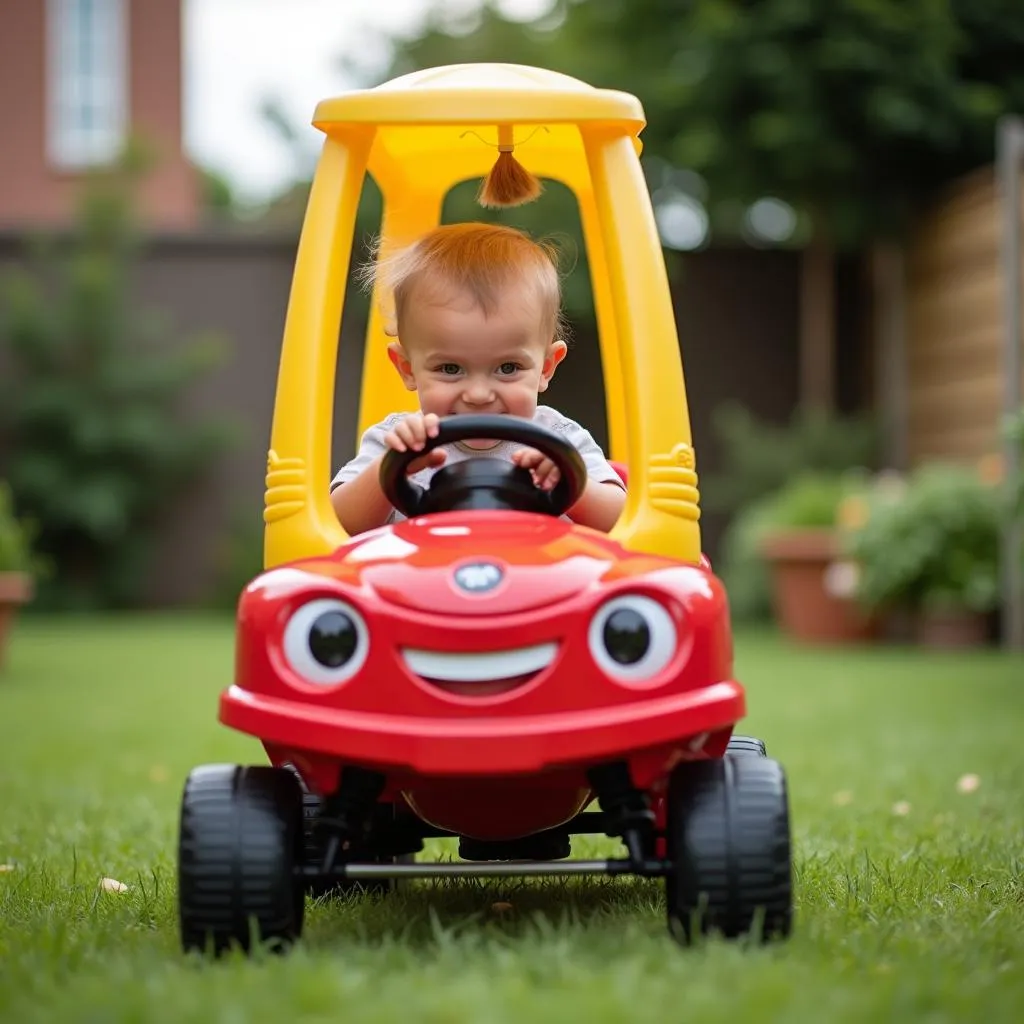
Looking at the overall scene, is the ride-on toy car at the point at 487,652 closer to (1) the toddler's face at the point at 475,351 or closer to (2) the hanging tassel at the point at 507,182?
(1) the toddler's face at the point at 475,351

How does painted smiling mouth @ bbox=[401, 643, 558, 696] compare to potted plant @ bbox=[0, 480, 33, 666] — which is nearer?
painted smiling mouth @ bbox=[401, 643, 558, 696]

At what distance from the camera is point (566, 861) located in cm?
210

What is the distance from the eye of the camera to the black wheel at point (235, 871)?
6.70 ft

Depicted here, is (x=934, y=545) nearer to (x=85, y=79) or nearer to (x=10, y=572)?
(x=10, y=572)

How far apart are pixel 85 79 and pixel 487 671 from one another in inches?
499

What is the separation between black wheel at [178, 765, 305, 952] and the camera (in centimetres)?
204

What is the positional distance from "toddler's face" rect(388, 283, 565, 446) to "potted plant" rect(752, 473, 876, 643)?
5677 millimetres

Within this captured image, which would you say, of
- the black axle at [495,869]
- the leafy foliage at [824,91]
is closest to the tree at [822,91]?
the leafy foliage at [824,91]

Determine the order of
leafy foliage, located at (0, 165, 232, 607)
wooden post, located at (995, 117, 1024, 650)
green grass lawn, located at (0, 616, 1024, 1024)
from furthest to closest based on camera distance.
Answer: leafy foliage, located at (0, 165, 232, 607) → wooden post, located at (995, 117, 1024, 650) → green grass lawn, located at (0, 616, 1024, 1024)

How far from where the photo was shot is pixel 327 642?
2031mm

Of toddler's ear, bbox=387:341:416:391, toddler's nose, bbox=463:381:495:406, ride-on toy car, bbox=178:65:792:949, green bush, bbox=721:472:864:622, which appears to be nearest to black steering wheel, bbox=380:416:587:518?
ride-on toy car, bbox=178:65:792:949

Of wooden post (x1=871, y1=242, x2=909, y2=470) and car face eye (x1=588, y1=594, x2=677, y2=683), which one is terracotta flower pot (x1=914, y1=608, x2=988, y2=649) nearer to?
wooden post (x1=871, y1=242, x2=909, y2=470)

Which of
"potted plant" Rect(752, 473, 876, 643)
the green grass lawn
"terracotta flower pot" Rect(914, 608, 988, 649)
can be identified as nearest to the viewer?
the green grass lawn

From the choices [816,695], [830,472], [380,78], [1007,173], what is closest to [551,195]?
[380,78]
